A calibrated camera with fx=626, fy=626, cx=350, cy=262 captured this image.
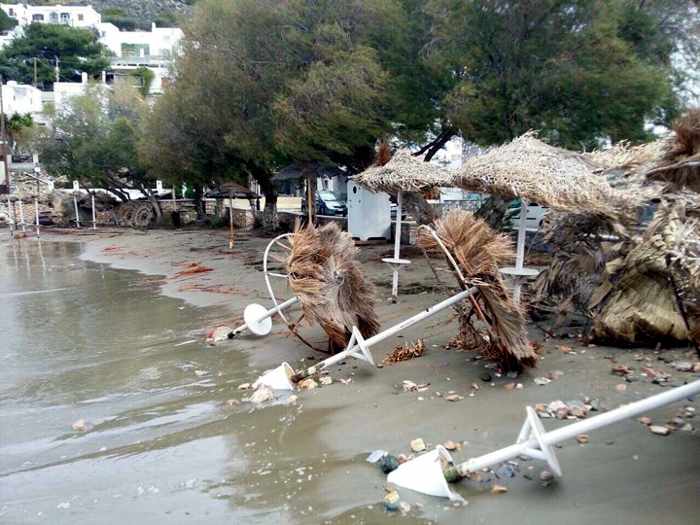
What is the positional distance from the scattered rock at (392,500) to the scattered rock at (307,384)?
244 centimetres

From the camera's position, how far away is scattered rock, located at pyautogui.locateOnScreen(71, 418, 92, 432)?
6.05 meters

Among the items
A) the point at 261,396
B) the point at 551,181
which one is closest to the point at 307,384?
the point at 261,396

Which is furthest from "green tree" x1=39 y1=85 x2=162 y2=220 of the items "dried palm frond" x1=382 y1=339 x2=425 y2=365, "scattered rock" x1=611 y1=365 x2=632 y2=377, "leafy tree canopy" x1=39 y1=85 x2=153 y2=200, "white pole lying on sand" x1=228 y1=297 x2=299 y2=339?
"scattered rock" x1=611 y1=365 x2=632 y2=377

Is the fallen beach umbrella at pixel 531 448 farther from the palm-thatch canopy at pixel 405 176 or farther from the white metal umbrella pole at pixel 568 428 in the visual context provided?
the palm-thatch canopy at pixel 405 176

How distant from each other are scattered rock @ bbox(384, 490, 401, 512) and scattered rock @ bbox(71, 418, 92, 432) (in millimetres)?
3255

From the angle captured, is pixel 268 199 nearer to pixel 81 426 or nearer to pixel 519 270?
pixel 519 270

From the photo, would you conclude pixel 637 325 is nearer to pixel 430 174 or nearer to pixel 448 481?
pixel 448 481

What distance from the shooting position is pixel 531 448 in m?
4.02

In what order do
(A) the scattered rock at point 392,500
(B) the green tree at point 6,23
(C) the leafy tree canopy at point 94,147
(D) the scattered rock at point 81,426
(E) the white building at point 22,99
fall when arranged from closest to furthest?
(A) the scattered rock at point 392,500
(D) the scattered rock at point 81,426
(C) the leafy tree canopy at point 94,147
(E) the white building at point 22,99
(B) the green tree at point 6,23

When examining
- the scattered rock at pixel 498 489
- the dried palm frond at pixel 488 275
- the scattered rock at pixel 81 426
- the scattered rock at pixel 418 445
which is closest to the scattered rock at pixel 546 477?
the scattered rock at pixel 498 489

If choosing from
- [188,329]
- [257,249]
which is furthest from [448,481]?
[257,249]

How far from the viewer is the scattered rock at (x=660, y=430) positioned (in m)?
4.83

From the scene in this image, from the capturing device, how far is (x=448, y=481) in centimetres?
440

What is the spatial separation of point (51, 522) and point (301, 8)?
46.4ft
